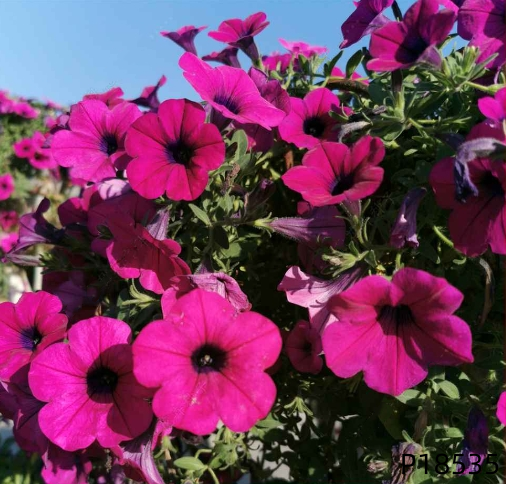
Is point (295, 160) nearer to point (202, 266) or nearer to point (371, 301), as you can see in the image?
point (202, 266)

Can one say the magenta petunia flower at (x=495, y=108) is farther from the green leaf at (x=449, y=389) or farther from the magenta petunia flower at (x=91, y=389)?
the magenta petunia flower at (x=91, y=389)

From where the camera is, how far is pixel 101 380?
0.73 m

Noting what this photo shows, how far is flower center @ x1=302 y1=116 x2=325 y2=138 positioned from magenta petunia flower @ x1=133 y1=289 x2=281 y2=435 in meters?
0.37

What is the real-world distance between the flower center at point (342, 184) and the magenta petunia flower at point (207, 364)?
0.67 ft

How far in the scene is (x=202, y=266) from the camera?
2.55 ft

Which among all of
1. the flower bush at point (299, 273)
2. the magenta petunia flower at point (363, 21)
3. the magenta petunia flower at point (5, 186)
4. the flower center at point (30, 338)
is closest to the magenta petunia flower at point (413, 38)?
the flower bush at point (299, 273)

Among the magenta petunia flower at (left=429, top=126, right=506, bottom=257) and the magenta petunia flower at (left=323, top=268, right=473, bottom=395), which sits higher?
the magenta petunia flower at (left=429, top=126, right=506, bottom=257)

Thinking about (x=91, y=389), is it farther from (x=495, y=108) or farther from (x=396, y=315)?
(x=495, y=108)

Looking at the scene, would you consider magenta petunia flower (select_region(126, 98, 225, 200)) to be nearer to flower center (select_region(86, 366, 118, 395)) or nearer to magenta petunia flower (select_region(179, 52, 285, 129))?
magenta petunia flower (select_region(179, 52, 285, 129))

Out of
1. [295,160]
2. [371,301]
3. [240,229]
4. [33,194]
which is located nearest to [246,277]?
[240,229]

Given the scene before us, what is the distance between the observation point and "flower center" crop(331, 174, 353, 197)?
705 millimetres

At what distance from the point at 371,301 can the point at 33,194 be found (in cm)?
520

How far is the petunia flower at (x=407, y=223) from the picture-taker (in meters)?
0.66

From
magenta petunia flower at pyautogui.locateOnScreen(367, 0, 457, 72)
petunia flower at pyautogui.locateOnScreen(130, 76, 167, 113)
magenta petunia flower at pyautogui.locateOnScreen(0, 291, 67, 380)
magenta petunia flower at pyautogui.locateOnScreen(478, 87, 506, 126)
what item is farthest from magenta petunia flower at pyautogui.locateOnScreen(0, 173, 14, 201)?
magenta petunia flower at pyautogui.locateOnScreen(478, 87, 506, 126)
